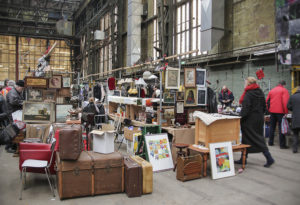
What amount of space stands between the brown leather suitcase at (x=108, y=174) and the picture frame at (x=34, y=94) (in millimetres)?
3981

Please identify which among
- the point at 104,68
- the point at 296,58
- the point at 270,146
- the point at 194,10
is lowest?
the point at 270,146

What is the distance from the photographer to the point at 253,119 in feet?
17.8

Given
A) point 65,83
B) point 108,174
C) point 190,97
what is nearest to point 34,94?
point 65,83

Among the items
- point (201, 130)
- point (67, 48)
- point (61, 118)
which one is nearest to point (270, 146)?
point (201, 130)

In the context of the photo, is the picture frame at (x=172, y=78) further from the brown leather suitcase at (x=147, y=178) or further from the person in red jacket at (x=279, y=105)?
the person in red jacket at (x=279, y=105)

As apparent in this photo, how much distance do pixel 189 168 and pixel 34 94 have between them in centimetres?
484

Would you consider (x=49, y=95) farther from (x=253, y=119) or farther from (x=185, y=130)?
(x=253, y=119)

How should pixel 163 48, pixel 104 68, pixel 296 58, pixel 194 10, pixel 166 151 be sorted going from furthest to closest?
pixel 104 68
pixel 163 48
pixel 194 10
pixel 166 151
pixel 296 58

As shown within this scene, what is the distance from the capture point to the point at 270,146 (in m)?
7.68

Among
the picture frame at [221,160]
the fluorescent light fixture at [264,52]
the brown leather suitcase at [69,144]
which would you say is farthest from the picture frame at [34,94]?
the fluorescent light fixture at [264,52]

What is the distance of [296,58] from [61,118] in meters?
6.53

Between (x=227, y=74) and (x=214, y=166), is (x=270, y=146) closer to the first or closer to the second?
(x=214, y=166)

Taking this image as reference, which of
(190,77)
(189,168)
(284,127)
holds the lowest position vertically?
(189,168)

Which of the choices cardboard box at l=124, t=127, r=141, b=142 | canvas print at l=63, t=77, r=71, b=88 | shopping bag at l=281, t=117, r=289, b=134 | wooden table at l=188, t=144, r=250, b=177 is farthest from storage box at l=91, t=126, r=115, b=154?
shopping bag at l=281, t=117, r=289, b=134
